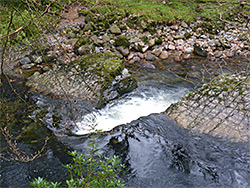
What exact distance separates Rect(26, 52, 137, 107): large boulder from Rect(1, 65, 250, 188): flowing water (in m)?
0.28

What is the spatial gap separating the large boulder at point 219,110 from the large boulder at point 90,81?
156 centimetres

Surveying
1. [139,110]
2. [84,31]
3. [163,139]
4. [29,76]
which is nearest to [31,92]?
[29,76]

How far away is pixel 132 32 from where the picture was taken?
28.8 ft

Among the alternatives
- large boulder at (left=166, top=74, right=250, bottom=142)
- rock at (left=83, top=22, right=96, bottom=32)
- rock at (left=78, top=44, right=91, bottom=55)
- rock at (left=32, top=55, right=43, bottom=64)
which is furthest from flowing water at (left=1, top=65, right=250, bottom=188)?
rock at (left=83, top=22, right=96, bottom=32)

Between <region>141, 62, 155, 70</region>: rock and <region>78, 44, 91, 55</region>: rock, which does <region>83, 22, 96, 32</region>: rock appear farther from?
<region>141, 62, 155, 70</region>: rock

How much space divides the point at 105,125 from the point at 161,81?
107 inches

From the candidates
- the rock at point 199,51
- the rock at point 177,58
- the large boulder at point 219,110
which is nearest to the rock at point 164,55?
the rock at point 177,58

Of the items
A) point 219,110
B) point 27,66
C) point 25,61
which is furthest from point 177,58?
point 25,61

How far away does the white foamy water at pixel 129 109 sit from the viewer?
4.25 meters

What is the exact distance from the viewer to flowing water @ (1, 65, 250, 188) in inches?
117

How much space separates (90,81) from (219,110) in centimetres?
299

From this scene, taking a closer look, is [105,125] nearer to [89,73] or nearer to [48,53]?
[89,73]

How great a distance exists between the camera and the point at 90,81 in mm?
5121

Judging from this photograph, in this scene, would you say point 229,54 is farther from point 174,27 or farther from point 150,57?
point 150,57
